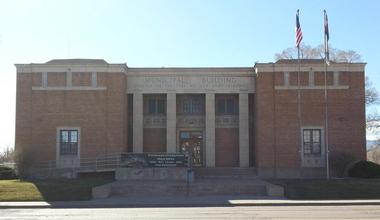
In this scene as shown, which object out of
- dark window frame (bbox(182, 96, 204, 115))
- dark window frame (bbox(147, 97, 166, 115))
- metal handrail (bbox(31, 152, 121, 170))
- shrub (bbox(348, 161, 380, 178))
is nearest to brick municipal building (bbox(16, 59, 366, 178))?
metal handrail (bbox(31, 152, 121, 170))

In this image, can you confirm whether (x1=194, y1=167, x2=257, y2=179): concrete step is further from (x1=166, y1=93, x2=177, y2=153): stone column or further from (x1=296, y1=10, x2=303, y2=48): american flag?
(x1=296, y1=10, x2=303, y2=48): american flag

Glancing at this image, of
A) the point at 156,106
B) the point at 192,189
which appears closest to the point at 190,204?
the point at 192,189

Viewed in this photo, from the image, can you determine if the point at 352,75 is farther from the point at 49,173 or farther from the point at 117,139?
the point at 49,173

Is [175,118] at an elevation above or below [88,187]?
above

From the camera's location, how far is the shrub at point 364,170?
3809cm

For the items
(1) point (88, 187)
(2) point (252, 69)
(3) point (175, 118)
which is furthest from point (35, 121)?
(2) point (252, 69)

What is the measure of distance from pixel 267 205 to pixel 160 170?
14283mm

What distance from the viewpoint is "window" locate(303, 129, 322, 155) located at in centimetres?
4291

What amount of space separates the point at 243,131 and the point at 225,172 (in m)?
3.86

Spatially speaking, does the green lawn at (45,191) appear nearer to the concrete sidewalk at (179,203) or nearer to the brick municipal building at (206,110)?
the concrete sidewalk at (179,203)

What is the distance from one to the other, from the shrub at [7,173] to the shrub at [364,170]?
24.4 meters

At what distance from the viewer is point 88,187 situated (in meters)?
31.5

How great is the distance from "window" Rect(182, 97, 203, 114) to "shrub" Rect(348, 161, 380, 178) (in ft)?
43.2

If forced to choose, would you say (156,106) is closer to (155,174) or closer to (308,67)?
(155,174)
